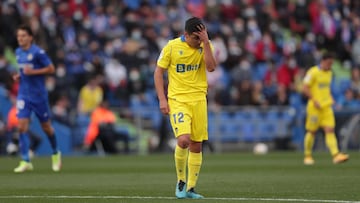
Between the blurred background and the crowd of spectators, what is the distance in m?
0.04

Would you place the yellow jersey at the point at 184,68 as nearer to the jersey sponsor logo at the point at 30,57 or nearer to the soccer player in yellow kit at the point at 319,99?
the jersey sponsor logo at the point at 30,57

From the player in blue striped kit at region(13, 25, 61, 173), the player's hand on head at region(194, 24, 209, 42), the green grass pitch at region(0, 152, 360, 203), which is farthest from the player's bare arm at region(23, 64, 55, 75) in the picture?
the player's hand on head at region(194, 24, 209, 42)

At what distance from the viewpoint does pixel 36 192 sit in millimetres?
13320

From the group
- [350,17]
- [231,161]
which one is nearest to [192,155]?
[231,161]

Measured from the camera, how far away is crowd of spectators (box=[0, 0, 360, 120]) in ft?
99.0

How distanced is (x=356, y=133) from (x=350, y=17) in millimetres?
8223

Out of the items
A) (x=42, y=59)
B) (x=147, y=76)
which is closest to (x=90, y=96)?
(x=147, y=76)

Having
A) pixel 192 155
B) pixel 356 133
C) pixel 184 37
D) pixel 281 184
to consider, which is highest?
pixel 184 37

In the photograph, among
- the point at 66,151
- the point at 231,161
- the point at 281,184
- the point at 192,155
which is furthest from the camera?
the point at 66,151

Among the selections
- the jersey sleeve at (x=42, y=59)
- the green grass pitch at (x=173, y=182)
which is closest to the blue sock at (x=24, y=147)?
the green grass pitch at (x=173, y=182)

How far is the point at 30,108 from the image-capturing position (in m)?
18.4

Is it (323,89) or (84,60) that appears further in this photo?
(84,60)

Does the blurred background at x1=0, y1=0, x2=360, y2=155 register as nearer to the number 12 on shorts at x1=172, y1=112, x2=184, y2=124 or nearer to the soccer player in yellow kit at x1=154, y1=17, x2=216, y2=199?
the soccer player in yellow kit at x1=154, y1=17, x2=216, y2=199

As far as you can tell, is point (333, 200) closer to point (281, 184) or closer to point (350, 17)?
point (281, 184)
